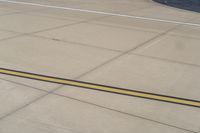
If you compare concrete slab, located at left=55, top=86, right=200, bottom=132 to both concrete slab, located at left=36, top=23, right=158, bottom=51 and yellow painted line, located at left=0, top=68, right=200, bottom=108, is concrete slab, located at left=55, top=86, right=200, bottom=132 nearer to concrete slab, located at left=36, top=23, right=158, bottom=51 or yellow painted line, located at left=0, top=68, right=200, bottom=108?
yellow painted line, located at left=0, top=68, right=200, bottom=108

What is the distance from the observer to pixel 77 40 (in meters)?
9.48

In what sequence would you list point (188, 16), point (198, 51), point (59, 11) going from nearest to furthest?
point (198, 51), point (59, 11), point (188, 16)

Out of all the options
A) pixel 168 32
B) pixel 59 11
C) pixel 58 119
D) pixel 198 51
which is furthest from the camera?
pixel 59 11

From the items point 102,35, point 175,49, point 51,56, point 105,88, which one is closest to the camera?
point 105,88

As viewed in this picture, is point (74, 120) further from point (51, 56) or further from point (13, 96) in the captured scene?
point (51, 56)

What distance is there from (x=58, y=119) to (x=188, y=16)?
1129 centimetres

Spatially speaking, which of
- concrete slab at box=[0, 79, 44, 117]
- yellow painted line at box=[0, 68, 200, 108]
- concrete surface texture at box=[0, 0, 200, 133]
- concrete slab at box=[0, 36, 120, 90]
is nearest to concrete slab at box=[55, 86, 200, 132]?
concrete surface texture at box=[0, 0, 200, 133]

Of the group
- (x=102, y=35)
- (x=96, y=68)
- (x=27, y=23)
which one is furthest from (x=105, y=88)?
(x=27, y=23)

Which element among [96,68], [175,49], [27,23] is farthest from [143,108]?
[27,23]

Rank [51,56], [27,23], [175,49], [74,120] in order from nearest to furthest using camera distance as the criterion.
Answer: [74,120], [51,56], [175,49], [27,23]

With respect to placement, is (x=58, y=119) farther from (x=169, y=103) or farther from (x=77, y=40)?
(x=77, y=40)

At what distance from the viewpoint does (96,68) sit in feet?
24.0

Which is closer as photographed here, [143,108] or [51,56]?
[143,108]

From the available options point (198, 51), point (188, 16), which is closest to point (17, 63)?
point (198, 51)
